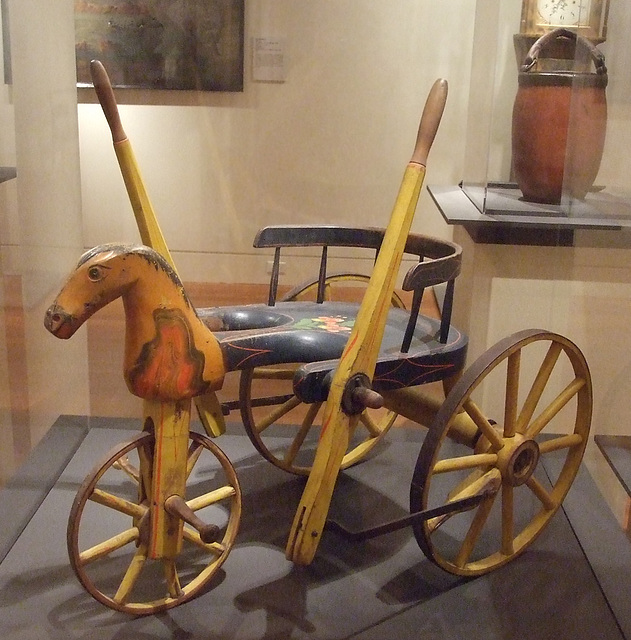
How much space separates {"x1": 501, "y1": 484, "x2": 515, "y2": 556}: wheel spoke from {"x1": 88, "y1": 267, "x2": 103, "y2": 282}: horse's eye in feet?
2.69

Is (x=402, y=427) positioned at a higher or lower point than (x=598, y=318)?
lower

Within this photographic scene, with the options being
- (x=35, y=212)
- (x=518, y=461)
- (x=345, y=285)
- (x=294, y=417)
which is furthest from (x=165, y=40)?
(x=518, y=461)

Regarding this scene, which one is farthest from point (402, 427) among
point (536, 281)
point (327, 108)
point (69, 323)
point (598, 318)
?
point (69, 323)

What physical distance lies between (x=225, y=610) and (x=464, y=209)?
105cm

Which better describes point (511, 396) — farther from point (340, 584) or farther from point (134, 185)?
point (134, 185)

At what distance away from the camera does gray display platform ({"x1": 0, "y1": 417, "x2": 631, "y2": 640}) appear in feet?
4.57

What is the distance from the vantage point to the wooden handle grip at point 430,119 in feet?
4.46

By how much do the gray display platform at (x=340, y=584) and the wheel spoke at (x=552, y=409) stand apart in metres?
0.27

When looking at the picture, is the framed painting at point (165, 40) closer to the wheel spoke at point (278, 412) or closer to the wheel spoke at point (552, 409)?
the wheel spoke at point (278, 412)

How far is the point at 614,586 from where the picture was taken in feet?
5.00

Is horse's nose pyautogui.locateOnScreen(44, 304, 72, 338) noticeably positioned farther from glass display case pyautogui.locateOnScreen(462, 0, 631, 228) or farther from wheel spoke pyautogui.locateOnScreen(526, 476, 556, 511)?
glass display case pyautogui.locateOnScreen(462, 0, 631, 228)

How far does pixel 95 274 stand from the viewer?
48.0 inches

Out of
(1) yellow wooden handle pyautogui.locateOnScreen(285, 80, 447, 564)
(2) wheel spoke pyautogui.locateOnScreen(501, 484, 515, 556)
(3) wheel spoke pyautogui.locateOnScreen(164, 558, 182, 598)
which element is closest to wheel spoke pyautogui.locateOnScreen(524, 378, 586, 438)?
(2) wheel spoke pyautogui.locateOnScreen(501, 484, 515, 556)

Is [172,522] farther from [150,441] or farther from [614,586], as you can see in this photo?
[614,586]
